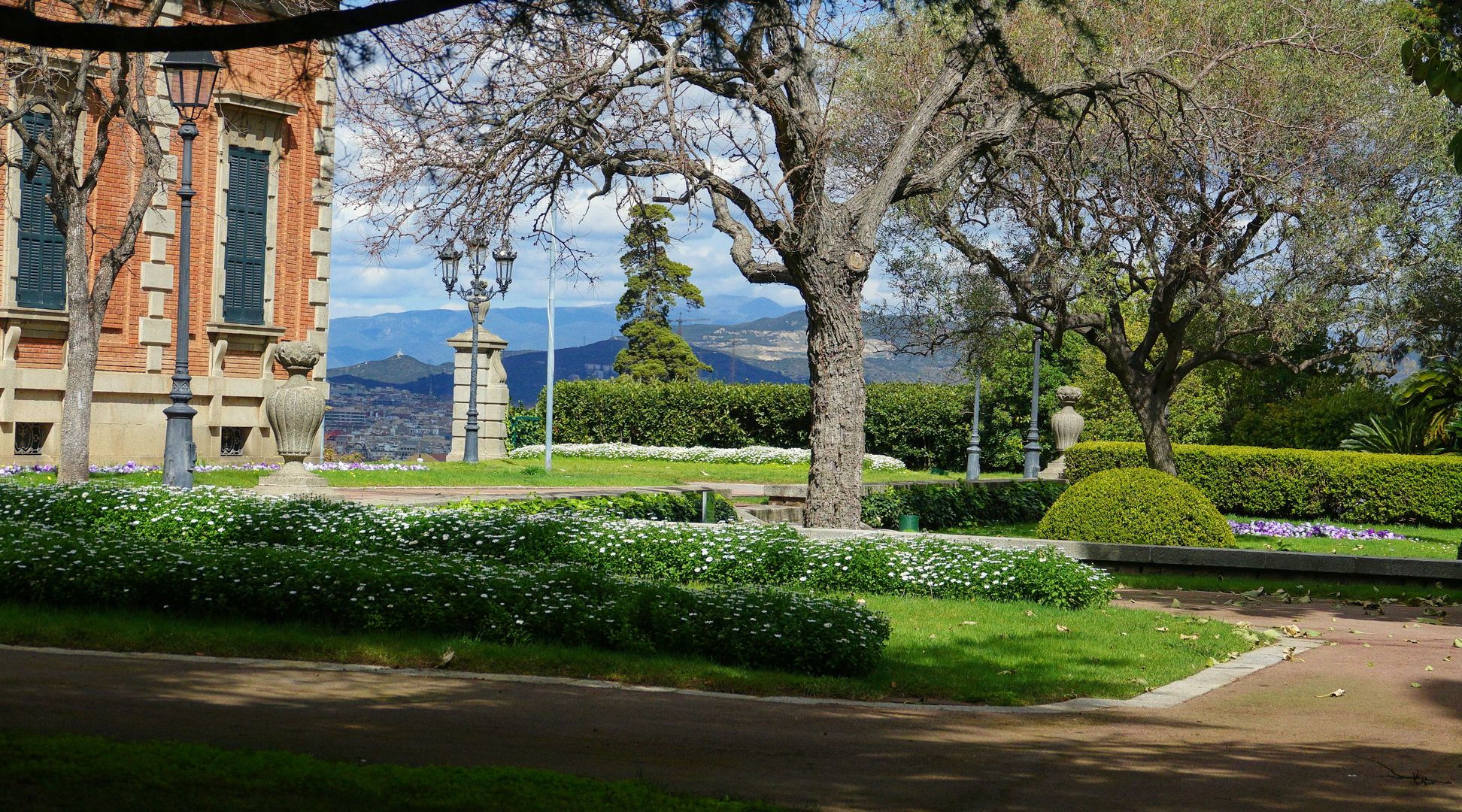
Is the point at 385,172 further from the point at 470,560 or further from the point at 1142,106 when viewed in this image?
the point at 1142,106

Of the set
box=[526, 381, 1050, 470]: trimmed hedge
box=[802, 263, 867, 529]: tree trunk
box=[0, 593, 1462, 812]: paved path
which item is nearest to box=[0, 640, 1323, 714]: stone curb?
box=[0, 593, 1462, 812]: paved path

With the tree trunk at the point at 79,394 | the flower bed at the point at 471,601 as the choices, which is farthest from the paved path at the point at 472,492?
the flower bed at the point at 471,601

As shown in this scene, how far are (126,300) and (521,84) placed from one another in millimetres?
13863

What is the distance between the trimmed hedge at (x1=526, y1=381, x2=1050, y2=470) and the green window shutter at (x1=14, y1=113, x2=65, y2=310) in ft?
56.5

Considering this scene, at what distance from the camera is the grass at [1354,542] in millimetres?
17484

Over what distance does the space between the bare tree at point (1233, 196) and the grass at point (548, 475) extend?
7.95m

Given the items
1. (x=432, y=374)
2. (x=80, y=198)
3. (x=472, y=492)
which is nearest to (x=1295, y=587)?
(x=472, y=492)

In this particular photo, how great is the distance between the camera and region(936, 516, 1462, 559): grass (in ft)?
57.4

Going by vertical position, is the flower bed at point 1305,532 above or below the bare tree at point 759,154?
below

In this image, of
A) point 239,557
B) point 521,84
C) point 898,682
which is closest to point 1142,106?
point 521,84

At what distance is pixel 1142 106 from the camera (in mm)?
15070

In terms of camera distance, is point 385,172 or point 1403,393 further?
point 1403,393

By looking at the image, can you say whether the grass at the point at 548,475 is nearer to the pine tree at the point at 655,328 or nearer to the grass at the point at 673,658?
the grass at the point at 673,658

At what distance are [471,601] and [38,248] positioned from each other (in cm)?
1804
